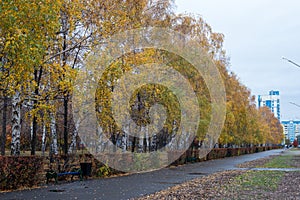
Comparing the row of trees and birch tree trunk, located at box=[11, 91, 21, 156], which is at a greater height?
the row of trees

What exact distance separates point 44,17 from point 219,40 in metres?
30.2

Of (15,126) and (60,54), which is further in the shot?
(60,54)

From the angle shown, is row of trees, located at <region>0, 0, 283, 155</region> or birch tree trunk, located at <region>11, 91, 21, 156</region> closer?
row of trees, located at <region>0, 0, 283, 155</region>

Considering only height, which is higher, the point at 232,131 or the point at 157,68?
the point at 157,68

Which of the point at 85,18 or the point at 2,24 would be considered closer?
Result: the point at 2,24

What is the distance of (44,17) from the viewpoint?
12.3 m

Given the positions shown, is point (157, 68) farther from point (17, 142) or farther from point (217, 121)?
point (217, 121)

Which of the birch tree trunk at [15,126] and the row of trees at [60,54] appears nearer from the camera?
the row of trees at [60,54]

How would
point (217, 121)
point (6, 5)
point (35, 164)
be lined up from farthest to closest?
point (217, 121)
point (35, 164)
point (6, 5)

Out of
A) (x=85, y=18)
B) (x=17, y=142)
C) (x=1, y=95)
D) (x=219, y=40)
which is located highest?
(x=219, y=40)

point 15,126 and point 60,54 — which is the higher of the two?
point 60,54

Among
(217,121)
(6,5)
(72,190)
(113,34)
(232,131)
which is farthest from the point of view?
(232,131)

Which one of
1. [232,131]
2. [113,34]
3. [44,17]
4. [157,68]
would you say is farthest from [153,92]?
[232,131]

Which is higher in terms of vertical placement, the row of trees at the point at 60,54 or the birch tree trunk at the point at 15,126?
the row of trees at the point at 60,54
